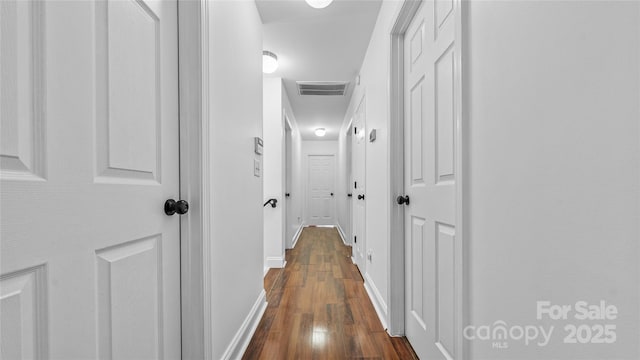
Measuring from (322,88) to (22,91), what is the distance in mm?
3507

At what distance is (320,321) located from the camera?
204 centimetres

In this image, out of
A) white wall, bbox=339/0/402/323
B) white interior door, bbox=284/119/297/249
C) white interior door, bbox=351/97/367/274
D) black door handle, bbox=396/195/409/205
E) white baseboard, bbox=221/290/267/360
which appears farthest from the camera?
white interior door, bbox=284/119/297/249

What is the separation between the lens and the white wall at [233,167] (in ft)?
4.25

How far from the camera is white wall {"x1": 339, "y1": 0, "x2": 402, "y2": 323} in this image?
197cm

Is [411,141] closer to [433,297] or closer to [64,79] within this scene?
[433,297]

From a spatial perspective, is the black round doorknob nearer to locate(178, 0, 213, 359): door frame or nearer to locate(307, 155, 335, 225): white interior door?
locate(178, 0, 213, 359): door frame

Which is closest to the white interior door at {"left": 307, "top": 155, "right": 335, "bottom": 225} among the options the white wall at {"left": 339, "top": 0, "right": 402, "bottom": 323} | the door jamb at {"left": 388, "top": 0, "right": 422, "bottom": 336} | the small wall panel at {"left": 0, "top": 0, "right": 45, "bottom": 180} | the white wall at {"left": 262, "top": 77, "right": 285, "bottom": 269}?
the white wall at {"left": 262, "top": 77, "right": 285, "bottom": 269}

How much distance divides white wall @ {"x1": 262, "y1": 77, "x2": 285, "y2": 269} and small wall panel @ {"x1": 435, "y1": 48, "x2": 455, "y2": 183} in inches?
95.9

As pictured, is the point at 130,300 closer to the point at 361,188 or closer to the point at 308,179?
the point at 361,188

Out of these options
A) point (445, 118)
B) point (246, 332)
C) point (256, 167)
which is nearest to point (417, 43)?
point (445, 118)

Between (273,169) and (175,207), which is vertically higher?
(273,169)

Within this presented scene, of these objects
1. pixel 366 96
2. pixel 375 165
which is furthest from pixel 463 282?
pixel 366 96

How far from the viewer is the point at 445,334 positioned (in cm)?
126

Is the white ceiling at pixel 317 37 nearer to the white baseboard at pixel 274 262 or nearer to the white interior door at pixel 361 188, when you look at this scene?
the white interior door at pixel 361 188
